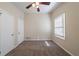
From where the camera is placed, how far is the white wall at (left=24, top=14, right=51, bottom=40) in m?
7.56

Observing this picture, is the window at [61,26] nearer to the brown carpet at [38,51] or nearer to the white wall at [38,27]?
the brown carpet at [38,51]

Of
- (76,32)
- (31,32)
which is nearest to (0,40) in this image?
Answer: (76,32)

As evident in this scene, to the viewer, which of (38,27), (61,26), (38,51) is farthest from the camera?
(38,27)

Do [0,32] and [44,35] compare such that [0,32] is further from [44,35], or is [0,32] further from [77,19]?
[44,35]

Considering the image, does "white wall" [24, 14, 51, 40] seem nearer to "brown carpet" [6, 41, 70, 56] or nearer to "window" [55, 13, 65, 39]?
"window" [55, 13, 65, 39]

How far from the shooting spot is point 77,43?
3.12 metres

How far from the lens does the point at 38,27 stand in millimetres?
7668

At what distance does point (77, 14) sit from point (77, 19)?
13 centimetres

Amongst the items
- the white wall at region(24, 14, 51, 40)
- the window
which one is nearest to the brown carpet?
the window

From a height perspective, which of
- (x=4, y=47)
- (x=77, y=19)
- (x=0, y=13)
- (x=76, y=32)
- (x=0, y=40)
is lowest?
(x=4, y=47)

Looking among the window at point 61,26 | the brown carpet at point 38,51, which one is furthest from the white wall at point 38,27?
the brown carpet at point 38,51

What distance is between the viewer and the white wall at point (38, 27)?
24.8ft

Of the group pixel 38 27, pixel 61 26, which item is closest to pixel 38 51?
pixel 61 26

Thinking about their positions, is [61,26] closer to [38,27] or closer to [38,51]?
[38,51]
